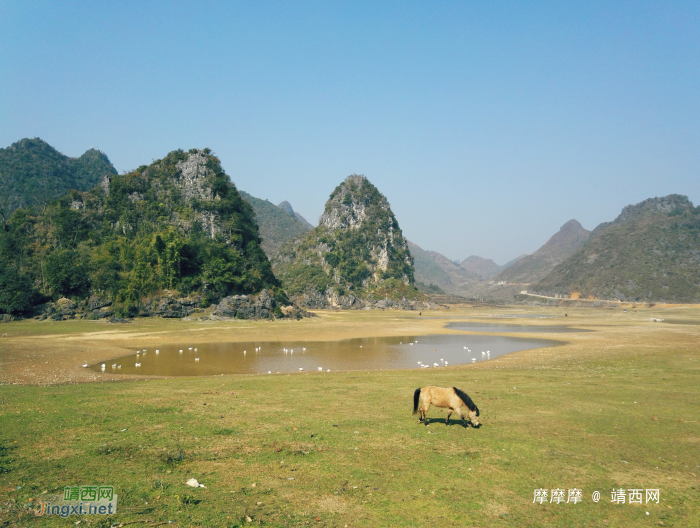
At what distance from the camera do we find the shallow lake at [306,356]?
3035 cm

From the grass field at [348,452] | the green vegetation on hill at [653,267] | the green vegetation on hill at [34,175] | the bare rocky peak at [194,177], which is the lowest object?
the grass field at [348,452]

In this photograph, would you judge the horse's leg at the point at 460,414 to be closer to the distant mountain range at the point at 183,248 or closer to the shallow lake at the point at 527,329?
the shallow lake at the point at 527,329

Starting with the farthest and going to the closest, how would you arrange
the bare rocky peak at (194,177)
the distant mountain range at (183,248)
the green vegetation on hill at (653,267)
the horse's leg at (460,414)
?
the green vegetation on hill at (653,267) → the bare rocky peak at (194,177) → the distant mountain range at (183,248) → the horse's leg at (460,414)

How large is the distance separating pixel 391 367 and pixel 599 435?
19097mm

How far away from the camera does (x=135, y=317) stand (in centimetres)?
6912

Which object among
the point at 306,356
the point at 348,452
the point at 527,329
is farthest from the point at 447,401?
the point at 527,329

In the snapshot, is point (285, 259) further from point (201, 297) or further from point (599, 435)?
point (599, 435)

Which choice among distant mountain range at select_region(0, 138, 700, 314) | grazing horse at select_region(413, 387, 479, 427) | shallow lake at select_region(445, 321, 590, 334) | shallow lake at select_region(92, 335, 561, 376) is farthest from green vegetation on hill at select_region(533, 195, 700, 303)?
grazing horse at select_region(413, 387, 479, 427)

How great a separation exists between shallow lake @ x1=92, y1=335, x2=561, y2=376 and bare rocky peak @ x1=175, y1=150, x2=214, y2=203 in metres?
68.3

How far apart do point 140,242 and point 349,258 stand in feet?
323

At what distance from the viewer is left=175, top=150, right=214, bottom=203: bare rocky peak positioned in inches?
4067

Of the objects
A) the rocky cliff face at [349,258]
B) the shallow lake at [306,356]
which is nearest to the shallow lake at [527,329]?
the shallow lake at [306,356]

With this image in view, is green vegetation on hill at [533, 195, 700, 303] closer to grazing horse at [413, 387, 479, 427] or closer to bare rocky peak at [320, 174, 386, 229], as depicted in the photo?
bare rocky peak at [320, 174, 386, 229]

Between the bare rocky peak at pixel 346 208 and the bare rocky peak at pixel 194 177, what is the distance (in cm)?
8693
